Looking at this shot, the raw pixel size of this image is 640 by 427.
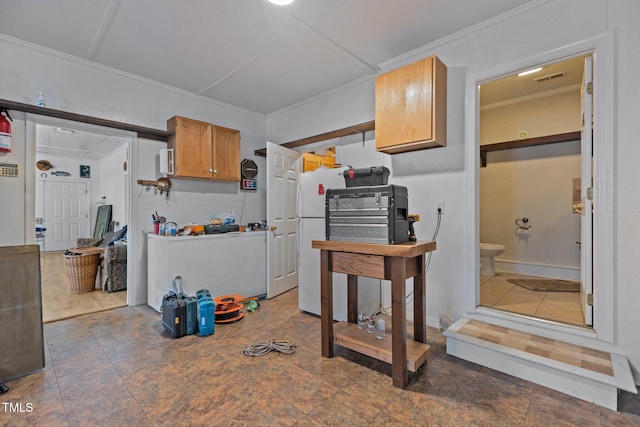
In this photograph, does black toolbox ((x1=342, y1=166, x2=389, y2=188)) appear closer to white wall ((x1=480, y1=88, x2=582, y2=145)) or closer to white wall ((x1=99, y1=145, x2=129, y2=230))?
white wall ((x1=480, y1=88, x2=582, y2=145))

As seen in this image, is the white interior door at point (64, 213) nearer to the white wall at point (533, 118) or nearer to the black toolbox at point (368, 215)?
the black toolbox at point (368, 215)

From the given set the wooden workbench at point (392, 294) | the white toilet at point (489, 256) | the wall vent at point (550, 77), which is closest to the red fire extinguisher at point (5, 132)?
the wooden workbench at point (392, 294)

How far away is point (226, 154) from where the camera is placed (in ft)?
13.0

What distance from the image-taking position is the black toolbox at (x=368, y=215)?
6.49ft

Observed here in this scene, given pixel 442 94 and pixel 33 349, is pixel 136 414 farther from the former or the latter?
pixel 442 94

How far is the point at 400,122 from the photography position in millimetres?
2678

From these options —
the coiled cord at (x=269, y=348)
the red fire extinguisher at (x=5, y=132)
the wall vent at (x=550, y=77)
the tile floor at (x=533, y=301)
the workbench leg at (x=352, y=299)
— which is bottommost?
the coiled cord at (x=269, y=348)

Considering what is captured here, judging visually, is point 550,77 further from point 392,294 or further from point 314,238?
point 392,294

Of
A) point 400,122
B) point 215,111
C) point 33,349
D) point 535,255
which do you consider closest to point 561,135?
point 535,255

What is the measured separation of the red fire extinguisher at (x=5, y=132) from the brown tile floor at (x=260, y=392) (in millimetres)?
1761

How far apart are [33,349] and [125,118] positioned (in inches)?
95.7

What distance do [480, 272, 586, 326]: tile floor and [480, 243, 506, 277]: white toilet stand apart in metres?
0.42

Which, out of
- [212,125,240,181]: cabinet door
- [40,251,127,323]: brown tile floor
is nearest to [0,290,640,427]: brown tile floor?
[40,251,127,323]: brown tile floor

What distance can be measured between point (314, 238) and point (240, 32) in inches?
82.5
